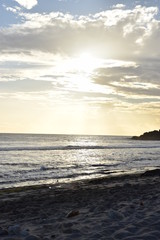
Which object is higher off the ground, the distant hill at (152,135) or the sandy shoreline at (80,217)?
the distant hill at (152,135)

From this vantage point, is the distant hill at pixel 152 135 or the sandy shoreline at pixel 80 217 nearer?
the sandy shoreline at pixel 80 217

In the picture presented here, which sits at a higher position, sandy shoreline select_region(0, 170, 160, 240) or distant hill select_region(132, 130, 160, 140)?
distant hill select_region(132, 130, 160, 140)

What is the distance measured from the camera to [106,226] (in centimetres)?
751

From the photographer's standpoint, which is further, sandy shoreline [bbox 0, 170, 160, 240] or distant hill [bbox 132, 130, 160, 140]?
distant hill [bbox 132, 130, 160, 140]

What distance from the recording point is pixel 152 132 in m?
163

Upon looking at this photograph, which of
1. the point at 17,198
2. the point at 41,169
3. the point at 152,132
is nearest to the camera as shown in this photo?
the point at 17,198

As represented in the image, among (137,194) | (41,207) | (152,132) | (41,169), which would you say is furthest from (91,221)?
(152,132)

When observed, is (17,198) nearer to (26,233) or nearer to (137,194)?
(137,194)

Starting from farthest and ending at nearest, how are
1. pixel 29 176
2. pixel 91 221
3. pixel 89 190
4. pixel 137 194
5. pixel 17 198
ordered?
pixel 29 176
pixel 89 190
pixel 17 198
pixel 137 194
pixel 91 221

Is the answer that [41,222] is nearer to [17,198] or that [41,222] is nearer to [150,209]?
[150,209]

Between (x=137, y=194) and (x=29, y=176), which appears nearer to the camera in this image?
Answer: (x=137, y=194)

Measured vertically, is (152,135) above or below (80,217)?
above

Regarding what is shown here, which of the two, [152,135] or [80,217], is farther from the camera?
[152,135]

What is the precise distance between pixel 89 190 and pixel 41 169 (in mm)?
12354
